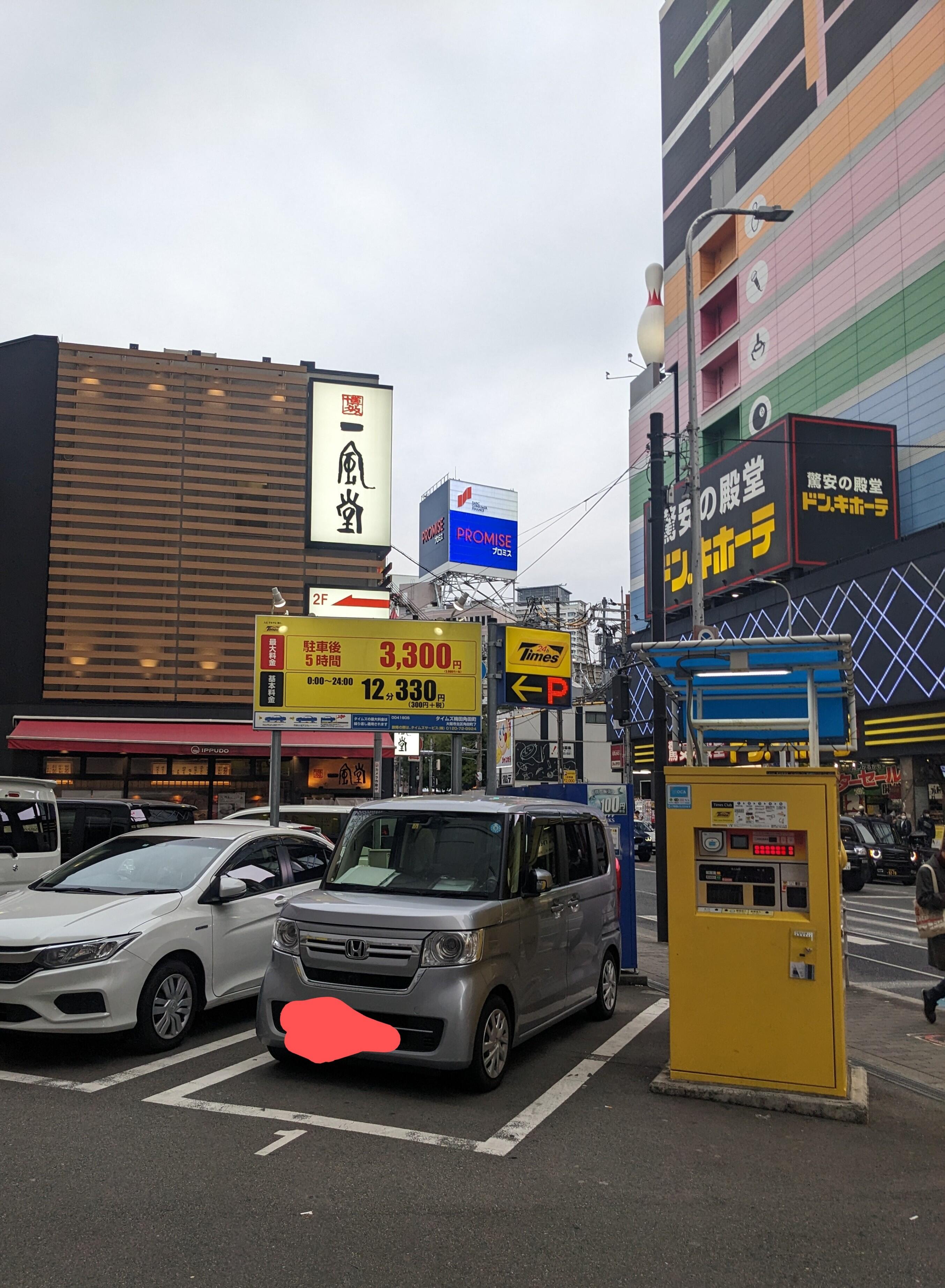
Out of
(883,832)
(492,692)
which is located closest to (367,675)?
(492,692)

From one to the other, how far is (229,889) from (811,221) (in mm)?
38691

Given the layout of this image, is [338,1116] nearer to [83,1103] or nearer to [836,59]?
[83,1103]

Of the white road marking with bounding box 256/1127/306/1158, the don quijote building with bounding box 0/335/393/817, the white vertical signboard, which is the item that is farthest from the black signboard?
the white road marking with bounding box 256/1127/306/1158

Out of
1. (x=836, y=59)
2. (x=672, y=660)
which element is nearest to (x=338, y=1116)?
(x=672, y=660)

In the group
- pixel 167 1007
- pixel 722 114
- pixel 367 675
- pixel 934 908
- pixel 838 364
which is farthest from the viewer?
pixel 722 114

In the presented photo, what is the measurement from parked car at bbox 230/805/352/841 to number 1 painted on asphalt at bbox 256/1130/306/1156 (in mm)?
11060

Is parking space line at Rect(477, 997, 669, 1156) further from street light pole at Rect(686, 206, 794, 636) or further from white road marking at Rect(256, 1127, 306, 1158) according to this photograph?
street light pole at Rect(686, 206, 794, 636)

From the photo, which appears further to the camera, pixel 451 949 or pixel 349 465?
pixel 349 465

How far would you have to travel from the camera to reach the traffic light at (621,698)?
1415 centimetres

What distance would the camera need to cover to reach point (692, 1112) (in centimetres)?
605

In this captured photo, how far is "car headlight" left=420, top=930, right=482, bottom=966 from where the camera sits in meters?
6.17

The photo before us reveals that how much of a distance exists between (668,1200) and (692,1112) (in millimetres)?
1464

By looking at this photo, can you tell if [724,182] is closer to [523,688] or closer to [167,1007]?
[523,688]

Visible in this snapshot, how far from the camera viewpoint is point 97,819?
1438 cm
